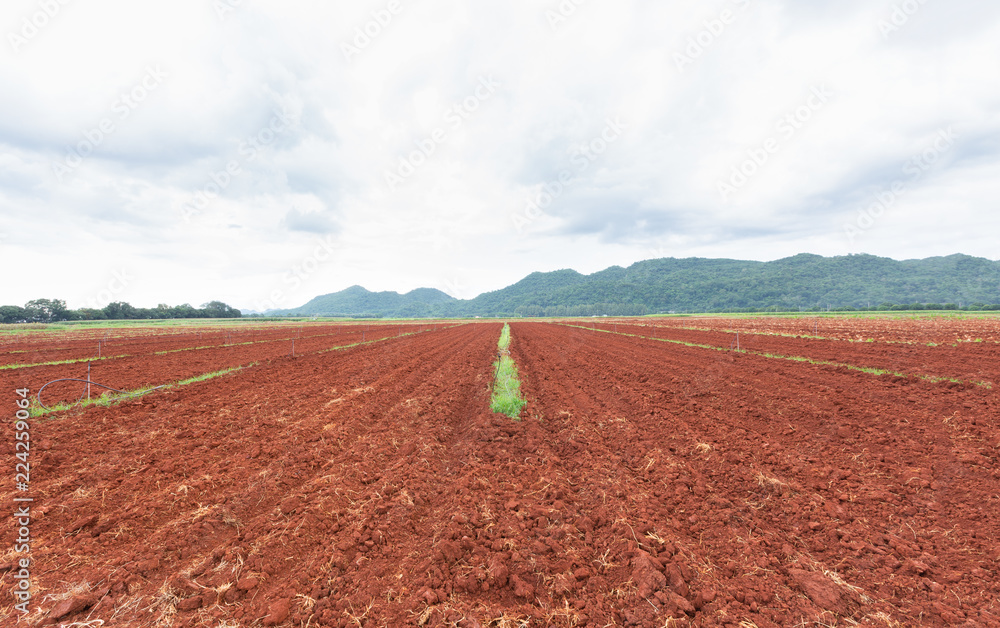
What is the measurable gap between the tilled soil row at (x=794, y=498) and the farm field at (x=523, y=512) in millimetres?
25

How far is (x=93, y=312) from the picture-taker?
89.2 m

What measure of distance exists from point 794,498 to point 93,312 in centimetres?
13625

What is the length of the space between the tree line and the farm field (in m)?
112

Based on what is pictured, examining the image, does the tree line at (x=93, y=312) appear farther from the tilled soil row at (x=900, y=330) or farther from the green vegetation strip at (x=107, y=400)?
the tilled soil row at (x=900, y=330)

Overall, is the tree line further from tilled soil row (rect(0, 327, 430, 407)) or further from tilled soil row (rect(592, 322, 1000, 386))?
tilled soil row (rect(592, 322, 1000, 386))

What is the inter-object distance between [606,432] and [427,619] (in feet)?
15.2

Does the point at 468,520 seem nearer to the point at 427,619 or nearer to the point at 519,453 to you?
the point at 427,619

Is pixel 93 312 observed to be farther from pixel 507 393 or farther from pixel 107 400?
pixel 507 393

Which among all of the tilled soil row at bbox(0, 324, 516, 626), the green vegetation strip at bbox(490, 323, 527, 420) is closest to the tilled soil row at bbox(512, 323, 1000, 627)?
the green vegetation strip at bbox(490, 323, 527, 420)

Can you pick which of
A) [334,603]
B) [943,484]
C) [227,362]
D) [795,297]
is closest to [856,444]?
[943,484]

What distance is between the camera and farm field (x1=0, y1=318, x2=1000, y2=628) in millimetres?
2758

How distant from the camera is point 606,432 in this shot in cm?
652

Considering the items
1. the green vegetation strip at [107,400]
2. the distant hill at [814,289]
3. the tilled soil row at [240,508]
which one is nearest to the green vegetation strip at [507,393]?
the tilled soil row at [240,508]

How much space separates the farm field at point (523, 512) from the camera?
276 cm
